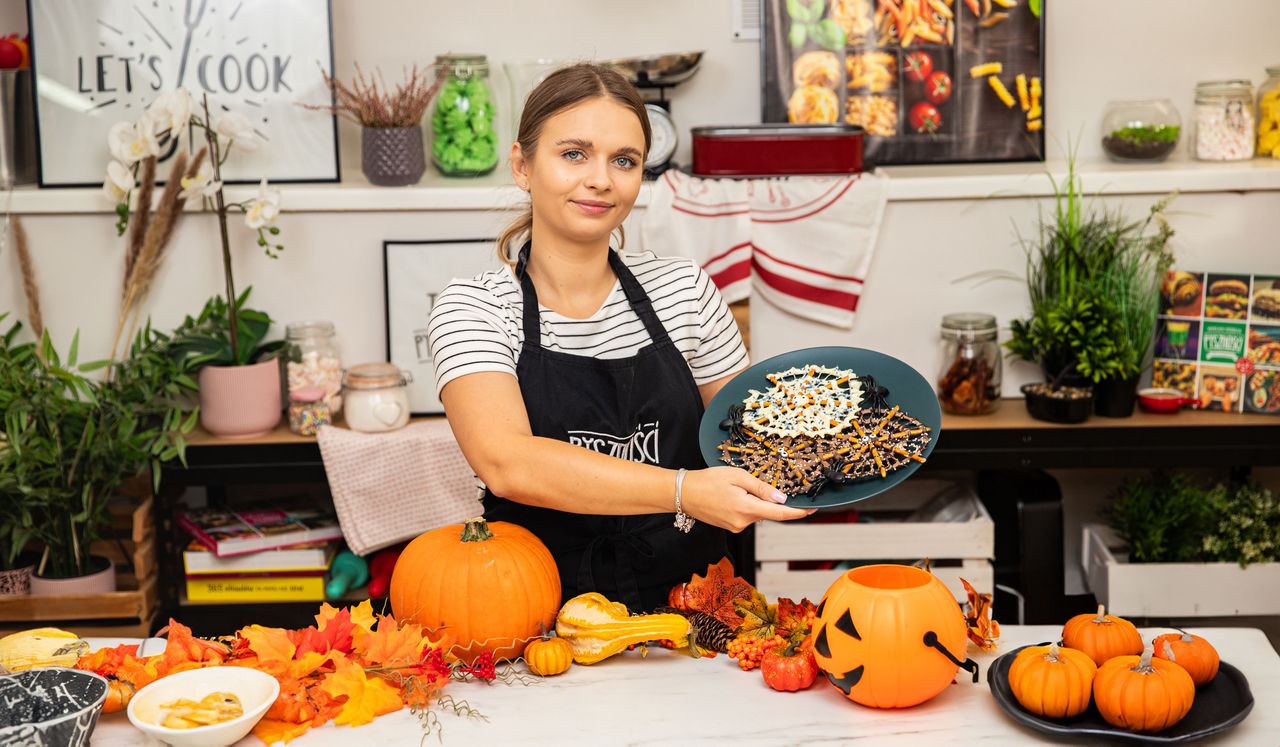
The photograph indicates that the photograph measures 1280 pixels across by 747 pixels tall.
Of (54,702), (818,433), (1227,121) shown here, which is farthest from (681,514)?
(1227,121)

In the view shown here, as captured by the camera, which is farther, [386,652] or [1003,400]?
[1003,400]

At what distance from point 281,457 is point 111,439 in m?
0.37

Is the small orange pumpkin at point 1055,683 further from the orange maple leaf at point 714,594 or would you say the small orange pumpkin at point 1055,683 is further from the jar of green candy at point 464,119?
the jar of green candy at point 464,119

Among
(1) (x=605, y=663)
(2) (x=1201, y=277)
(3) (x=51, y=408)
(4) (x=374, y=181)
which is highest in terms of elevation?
(4) (x=374, y=181)

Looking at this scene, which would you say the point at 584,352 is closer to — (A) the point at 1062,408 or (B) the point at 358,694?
(B) the point at 358,694

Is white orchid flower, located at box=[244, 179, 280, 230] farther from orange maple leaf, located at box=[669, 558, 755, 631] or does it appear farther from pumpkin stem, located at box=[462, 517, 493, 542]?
orange maple leaf, located at box=[669, 558, 755, 631]

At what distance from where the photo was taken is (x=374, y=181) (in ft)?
9.93

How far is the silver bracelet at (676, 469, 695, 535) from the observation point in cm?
162

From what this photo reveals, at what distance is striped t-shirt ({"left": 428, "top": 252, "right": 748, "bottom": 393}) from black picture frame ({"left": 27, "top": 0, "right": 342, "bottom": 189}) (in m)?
1.24

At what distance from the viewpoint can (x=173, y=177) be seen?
115 inches

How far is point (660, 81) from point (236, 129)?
1023 mm

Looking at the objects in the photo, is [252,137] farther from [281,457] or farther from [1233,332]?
[1233,332]

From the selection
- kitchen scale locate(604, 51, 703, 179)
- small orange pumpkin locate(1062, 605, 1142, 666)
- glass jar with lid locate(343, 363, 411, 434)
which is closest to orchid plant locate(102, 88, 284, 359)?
glass jar with lid locate(343, 363, 411, 434)

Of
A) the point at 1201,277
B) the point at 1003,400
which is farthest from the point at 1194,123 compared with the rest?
the point at 1003,400
